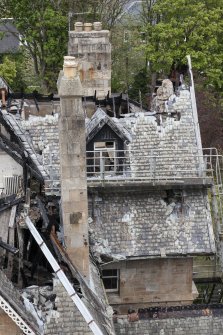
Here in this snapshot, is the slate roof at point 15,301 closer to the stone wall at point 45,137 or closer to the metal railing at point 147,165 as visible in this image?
the metal railing at point 147,165

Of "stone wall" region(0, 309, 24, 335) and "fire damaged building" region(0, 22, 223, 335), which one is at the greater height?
"fire damaged building" region(0, 22, 223, 335)

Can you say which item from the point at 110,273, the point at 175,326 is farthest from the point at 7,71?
the point at 175,326

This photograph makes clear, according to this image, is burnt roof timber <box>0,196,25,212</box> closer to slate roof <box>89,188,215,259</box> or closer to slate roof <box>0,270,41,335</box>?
slate roof <box>0,270,41,335</box>

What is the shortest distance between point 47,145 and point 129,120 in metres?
3.82

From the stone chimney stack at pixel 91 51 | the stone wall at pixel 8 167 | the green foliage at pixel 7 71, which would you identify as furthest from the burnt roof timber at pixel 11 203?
the green foliage at pixel 7 71

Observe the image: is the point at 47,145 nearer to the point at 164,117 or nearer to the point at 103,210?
the point at 103,210

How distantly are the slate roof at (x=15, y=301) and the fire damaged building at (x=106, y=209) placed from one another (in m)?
0.15

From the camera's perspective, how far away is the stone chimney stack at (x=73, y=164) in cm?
1920

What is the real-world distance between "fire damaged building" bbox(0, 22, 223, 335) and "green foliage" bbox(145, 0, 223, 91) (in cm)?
2106

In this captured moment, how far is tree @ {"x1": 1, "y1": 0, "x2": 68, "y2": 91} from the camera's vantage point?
52131 millimetres

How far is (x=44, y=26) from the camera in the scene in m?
52.6

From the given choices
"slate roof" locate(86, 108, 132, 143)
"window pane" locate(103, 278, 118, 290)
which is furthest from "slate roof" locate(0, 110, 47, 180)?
"window pane" locate(103, 278, 118, 290)

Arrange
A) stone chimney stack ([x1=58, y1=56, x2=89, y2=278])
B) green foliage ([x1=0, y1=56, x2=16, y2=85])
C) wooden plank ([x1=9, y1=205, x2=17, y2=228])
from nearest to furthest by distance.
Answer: stone chimney stack ([x1=58, y1=56, x2=89, y2=278]), wooden plank ([x1=9, y1=205, x2=17, y2=228]), green foliage ([x1=0, y1=56, x2=16, y2=85])

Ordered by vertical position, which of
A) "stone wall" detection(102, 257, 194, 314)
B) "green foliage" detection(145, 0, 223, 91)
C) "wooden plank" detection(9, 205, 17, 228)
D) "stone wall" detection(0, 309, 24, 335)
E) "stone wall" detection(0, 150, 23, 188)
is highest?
"green foliage" detection(145, 0, 223, 91)
